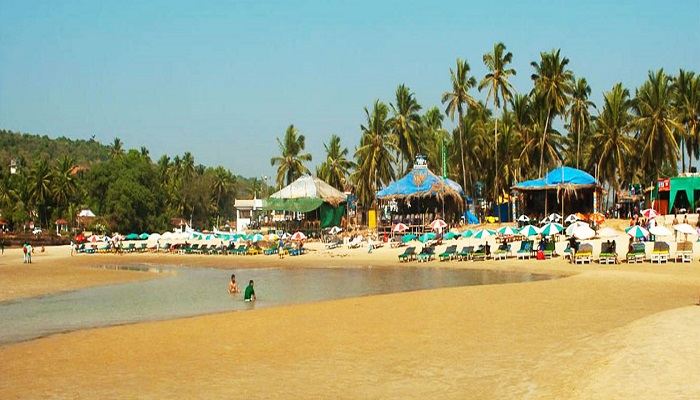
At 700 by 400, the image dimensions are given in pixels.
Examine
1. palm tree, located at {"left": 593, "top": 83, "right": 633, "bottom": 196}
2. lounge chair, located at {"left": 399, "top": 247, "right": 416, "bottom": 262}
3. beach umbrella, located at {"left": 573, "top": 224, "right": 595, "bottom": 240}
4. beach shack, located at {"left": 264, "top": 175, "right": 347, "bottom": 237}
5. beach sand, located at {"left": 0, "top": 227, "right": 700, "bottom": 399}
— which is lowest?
beach sand, located at {"left": 0, "top": 227, "right": 700, "bottom": 399}

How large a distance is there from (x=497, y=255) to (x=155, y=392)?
28653mm

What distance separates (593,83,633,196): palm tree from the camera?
5359 cm

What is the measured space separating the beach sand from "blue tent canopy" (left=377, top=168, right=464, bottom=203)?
104 ft

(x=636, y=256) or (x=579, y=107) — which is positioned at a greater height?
(x=579, y=107)

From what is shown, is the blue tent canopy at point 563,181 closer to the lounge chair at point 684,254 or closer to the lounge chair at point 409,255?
the lounge chair at point 409,255

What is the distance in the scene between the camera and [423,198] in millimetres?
57219

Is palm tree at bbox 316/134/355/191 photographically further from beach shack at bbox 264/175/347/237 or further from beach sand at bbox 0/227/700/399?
beach sand at bbox 0/227/700/399

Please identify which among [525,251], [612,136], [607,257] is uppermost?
[612,136]

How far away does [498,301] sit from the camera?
20016 mm

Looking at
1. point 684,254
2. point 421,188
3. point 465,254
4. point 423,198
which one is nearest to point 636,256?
point 684,254

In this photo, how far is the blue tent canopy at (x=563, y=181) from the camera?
50.7 m

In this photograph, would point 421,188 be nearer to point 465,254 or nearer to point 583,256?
point 465,254

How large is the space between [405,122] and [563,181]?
1850 cm

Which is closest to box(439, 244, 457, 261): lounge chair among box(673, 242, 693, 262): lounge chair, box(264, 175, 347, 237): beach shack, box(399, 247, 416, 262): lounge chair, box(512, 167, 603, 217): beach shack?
box(399, 247, 416, 262): lounge chair
